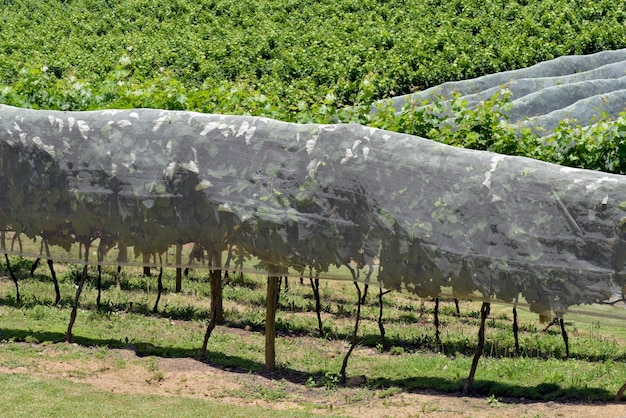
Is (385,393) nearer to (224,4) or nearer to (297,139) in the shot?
(297,139)

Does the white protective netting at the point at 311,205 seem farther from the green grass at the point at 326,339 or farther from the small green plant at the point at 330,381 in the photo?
the small green plant at the point at 330,381

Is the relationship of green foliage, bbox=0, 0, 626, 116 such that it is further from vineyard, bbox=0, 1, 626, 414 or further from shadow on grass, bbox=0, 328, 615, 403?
shadow on grass, bbox=0, 328, 615, 403

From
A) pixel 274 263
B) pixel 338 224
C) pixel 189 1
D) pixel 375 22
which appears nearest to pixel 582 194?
pixel 338 224

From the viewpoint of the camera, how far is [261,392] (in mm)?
11742

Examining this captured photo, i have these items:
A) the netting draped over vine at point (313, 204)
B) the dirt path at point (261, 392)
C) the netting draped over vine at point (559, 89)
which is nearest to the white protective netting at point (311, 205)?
the netting draped over vine at point (313, 204)

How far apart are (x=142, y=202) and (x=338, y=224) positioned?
276 cm

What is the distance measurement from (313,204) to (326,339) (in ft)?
12.1

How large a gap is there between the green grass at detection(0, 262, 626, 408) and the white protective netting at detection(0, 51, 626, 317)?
1.11 meters

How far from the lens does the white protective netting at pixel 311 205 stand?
11148mm

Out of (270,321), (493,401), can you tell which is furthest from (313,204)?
(493,401)

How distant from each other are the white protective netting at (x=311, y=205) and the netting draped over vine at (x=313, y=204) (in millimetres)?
17

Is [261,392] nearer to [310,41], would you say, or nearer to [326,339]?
[326,339]

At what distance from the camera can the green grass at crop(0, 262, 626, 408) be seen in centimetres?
1227

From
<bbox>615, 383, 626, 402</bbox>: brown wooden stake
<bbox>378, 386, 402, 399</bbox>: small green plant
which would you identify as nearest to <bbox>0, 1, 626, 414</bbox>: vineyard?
<bbox>615, 383, 626, 402</bbox>: brown wooden stake
